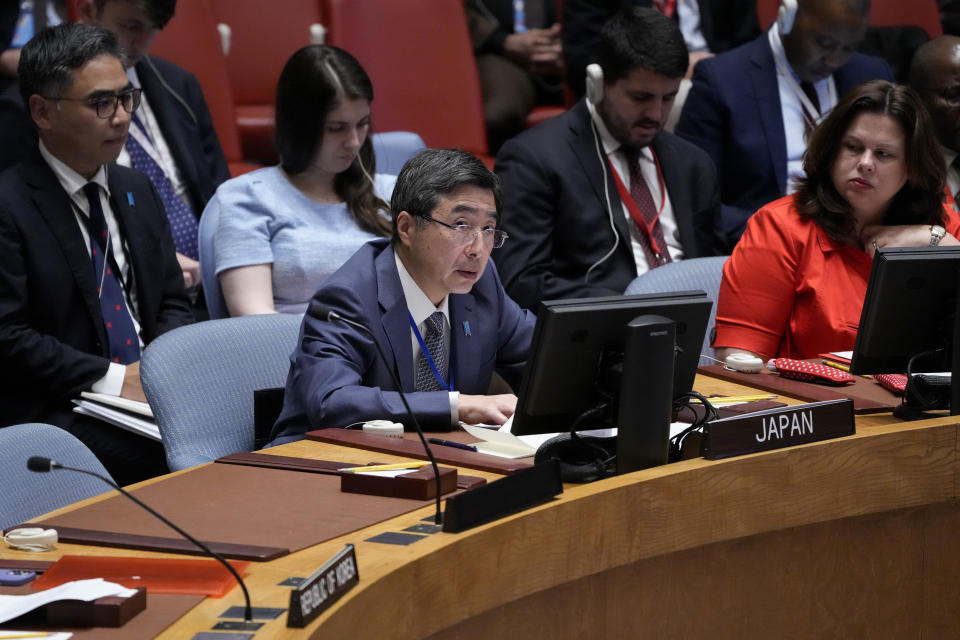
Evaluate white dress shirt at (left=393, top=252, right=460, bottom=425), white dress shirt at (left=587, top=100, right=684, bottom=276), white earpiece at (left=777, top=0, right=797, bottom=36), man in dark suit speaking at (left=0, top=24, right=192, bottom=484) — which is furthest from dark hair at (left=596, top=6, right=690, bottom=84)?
white dress shirt at (left=393, top=252, right=460, bottom=425)

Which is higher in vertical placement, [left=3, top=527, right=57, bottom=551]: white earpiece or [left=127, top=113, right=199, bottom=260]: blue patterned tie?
[left=127, top=113, right=199, bottom=260]: blue patterned tie

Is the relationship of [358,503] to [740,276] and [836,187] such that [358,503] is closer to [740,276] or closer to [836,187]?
[740,276]

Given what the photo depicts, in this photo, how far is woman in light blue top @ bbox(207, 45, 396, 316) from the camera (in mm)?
3086

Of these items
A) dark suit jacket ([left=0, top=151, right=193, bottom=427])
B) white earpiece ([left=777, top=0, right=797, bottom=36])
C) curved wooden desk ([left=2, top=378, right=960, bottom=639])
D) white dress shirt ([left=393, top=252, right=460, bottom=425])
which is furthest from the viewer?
white earpiece ([left=777, top=0, right=797, bottom=36])

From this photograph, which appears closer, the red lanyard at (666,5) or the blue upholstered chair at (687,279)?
the blue upholstered chair at (687,279)

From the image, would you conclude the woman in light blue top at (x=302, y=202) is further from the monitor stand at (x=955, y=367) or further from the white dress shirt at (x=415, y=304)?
the monitor stand at (x=955, y=367)

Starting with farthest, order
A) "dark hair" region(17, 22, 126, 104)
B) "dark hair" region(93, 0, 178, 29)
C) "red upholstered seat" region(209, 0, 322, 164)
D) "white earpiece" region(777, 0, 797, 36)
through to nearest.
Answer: "red upholstered seat" region(209, 0, 322, 164)
"white earpiece" region(777, 0, 797, 36)
"dark hair" region(93, 0, 178, 29)
"dark hair" region(17, 22, 126, 104)

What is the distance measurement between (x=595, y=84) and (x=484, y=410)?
1.65 m

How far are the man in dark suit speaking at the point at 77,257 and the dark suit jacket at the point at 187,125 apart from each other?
624mm

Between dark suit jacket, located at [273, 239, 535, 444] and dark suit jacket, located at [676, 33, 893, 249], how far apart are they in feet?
5.39

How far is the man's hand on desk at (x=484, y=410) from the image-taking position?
2.14 meters

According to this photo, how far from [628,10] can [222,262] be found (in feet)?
4.53

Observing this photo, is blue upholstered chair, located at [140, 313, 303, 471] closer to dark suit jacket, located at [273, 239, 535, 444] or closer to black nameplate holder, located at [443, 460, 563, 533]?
dark suit jacket, located at [273, 239, 535, 444]

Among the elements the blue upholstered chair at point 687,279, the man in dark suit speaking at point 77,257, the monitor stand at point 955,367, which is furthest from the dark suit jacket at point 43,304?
the monitor stand at point 955,367
